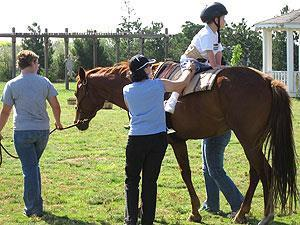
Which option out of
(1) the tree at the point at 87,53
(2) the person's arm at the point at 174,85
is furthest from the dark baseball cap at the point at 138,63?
(1) the tree at the point at 87,53

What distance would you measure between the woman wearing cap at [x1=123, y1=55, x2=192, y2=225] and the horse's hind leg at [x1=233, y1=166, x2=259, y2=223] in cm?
112

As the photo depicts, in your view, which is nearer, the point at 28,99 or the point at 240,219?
the point at 240,219

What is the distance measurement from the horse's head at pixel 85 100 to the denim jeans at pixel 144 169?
1826 millimetres

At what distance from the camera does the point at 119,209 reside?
26.7 ft

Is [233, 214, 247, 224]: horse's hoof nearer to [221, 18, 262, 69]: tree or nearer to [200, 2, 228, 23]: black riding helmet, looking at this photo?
[200, 2, 228, 23]: black riding helmet

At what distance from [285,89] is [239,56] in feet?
82.2

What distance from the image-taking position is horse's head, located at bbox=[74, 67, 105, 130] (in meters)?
8.31

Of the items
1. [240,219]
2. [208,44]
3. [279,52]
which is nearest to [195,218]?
[240,219]

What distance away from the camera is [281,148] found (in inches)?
273

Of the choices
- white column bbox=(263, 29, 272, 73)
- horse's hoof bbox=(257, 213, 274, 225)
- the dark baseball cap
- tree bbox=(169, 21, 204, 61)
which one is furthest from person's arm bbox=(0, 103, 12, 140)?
tree bbox=(169, 21, 204, 61)

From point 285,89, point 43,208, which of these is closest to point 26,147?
point 43,208

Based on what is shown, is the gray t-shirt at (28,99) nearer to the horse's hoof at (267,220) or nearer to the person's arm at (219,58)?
the person's arm at (219,58)

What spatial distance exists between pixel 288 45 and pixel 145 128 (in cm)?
2078

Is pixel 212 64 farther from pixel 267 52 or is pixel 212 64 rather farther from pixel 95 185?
pixel 267 52
